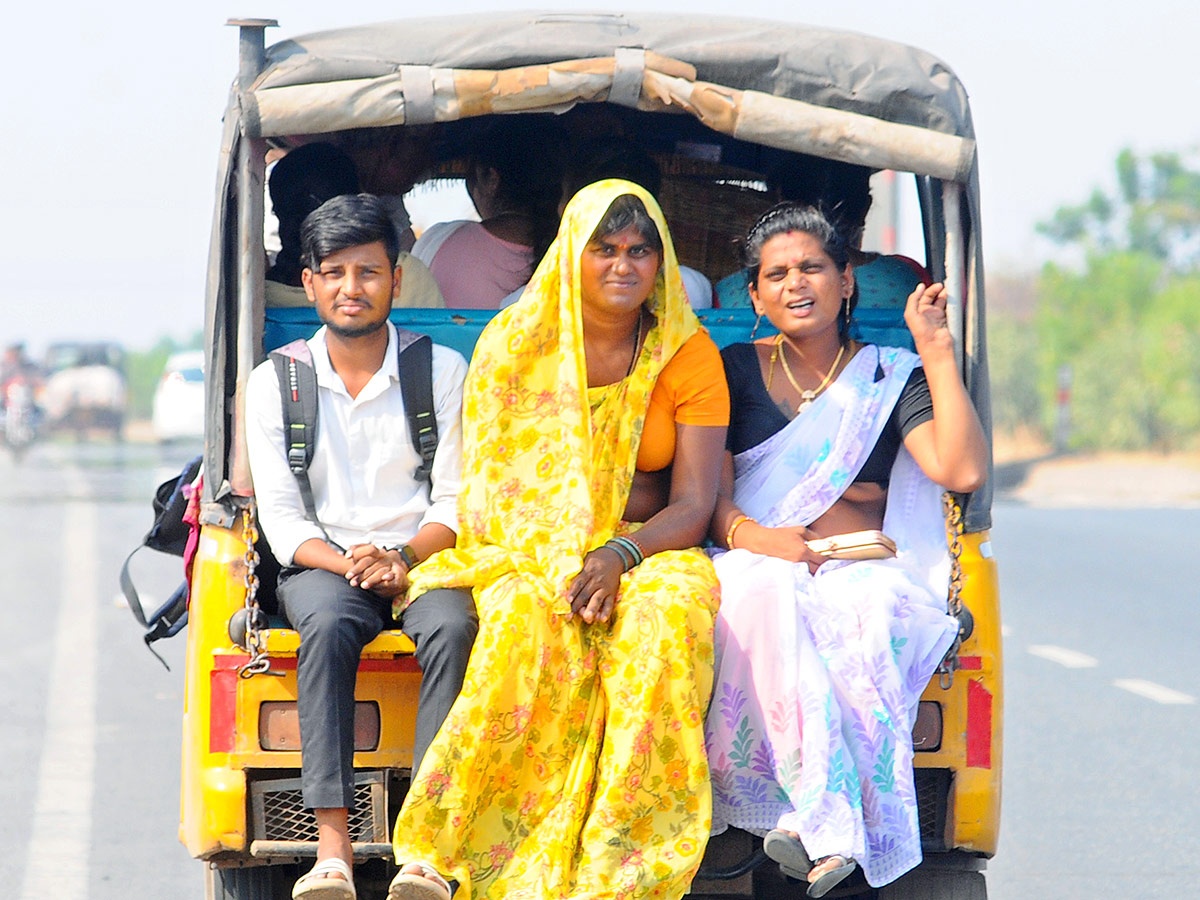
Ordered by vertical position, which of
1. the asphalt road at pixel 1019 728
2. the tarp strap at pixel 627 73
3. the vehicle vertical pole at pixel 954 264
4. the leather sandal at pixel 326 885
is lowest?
the asphalt road at pixel 1019 728

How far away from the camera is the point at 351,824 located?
3650 mm

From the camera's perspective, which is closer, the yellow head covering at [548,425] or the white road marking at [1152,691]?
the yellow head covering at [548,425]

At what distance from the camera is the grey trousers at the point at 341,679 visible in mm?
3523

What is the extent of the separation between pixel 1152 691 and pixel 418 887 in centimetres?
554

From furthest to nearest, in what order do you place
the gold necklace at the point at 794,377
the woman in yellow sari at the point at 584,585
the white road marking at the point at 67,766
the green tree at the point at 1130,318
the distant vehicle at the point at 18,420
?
the distant vehicle at the point at 18,420 → the green tree at the point at 1130,318 → the white road marking at the point at 67,766 → the gold necklace at the point at 794,377 → the woman in yellow sari at the point at 584,585

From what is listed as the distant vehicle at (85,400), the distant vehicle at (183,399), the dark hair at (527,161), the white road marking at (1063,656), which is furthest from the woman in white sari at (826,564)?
the distant vehicle at (85,400)

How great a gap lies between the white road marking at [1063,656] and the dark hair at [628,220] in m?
5.43

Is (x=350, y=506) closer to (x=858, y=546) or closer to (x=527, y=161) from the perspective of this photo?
(x=858, y=546)

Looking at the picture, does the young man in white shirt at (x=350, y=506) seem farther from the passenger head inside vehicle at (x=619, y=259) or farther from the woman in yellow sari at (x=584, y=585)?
the passenger head inside vehicle at (x=619, y=259)


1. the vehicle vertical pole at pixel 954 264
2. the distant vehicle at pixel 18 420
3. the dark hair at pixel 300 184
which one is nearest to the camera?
the vehicle vertical pole at pixel 954 264

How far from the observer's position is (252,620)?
366cm

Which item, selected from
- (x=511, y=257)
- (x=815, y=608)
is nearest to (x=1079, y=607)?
(x=511, y=257)

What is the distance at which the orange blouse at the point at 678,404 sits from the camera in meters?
4.00

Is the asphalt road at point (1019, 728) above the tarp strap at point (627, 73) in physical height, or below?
below
